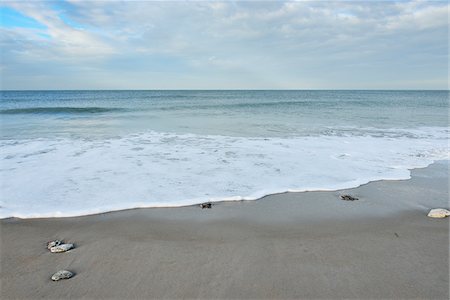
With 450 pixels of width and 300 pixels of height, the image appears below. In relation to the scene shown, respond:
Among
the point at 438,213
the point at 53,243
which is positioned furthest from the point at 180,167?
the point at 438,213

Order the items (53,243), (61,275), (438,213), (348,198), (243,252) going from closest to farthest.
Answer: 1. (61,275)
2. (243,252)
3. (53,243)
4. (438,213)
5. (348,198)

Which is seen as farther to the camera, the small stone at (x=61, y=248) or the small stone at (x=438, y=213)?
the small stone at (x=438, y=213)

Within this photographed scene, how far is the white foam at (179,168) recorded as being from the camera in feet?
15.7

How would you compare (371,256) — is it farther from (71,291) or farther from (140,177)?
(140,177)

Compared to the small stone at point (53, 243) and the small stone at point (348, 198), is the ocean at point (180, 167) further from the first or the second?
the small stone at point (53, 243)

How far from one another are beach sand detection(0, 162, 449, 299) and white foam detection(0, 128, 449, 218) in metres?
0.48

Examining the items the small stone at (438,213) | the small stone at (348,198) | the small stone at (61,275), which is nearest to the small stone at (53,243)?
the small stone at (61,275)

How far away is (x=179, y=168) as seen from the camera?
6371mm

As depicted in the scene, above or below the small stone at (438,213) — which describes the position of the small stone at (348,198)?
above

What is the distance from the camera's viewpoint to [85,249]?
11.1 ft

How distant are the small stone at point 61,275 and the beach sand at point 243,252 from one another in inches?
2.0

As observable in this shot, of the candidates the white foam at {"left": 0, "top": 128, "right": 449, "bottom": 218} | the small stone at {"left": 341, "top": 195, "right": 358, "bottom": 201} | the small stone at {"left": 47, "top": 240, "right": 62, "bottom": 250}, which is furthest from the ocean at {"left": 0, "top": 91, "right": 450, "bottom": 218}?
the small stone at {"left": 47, "top": 240, "right": 62, "bottom": 250}

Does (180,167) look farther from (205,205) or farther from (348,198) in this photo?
(348,198)

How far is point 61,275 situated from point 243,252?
1.70m
